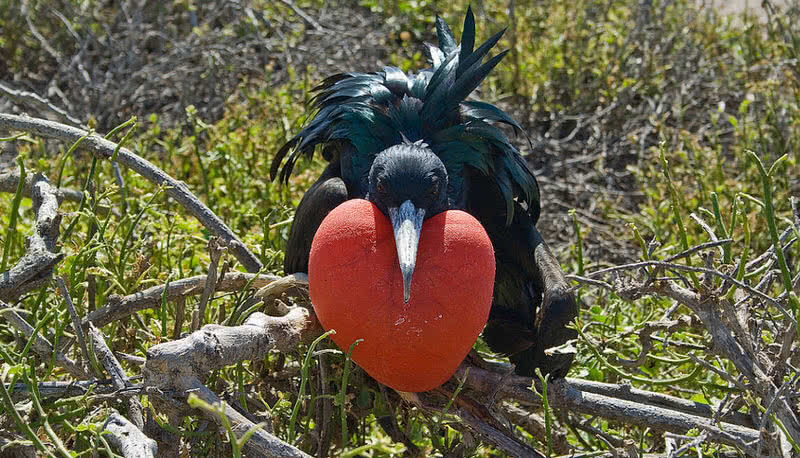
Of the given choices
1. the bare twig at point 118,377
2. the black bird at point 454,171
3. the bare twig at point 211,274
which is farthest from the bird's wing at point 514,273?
the bare twig at point 118,377

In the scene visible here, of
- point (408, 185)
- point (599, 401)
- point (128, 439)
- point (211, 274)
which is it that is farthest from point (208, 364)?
point (599, 401)

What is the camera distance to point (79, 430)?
1.52 meters

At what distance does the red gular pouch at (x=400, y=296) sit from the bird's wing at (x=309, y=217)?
37 cm

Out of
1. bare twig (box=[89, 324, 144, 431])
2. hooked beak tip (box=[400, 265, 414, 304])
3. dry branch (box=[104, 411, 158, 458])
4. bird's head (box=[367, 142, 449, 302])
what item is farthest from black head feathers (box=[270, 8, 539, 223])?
dry branch (box=[104, 411, 158, 458])

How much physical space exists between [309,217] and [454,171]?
35cm

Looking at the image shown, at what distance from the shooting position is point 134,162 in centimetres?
224

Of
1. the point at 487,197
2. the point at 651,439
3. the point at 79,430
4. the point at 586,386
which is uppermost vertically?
the point at 487,197

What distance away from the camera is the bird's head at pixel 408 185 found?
1.87m

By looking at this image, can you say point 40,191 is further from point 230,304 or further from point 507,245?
point 507,245

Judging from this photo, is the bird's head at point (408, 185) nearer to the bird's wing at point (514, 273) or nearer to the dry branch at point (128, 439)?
the bird's wing at point (514, 273)

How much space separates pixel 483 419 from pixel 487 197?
A: 0.66 metres

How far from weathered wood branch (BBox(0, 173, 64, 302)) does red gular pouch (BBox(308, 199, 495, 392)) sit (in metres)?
0.49

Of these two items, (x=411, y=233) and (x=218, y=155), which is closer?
(x=411, y=233)


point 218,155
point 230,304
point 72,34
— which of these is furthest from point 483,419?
point 72,34
